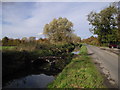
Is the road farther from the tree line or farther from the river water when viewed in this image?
the tree line

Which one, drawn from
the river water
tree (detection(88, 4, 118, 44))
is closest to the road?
the river water

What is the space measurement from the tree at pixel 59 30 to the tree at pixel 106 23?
7.96 m

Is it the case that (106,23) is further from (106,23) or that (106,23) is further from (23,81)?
(23,81)

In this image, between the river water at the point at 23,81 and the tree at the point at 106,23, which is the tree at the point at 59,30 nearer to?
the tree at the point at 106,23

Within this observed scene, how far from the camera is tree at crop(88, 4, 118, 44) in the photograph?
109 feet

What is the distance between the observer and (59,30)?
37531 mm

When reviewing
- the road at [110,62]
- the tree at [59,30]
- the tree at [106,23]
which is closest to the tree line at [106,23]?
the tree at [106,23]

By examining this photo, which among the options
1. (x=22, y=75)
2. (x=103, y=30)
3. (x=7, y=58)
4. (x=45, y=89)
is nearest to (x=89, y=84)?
(x=45, y=89)

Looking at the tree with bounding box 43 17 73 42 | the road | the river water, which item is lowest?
the river water

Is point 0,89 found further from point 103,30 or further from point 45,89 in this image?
point 103,30

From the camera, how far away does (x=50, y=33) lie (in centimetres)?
3959

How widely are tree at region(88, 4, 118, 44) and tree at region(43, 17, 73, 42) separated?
7955 millimetres

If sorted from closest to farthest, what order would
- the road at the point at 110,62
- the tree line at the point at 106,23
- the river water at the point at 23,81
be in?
the river water at the point at 23,81 < the road at the point at 110,62 < the tree line at the point at 106,23

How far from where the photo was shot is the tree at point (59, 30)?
36.9 meters
